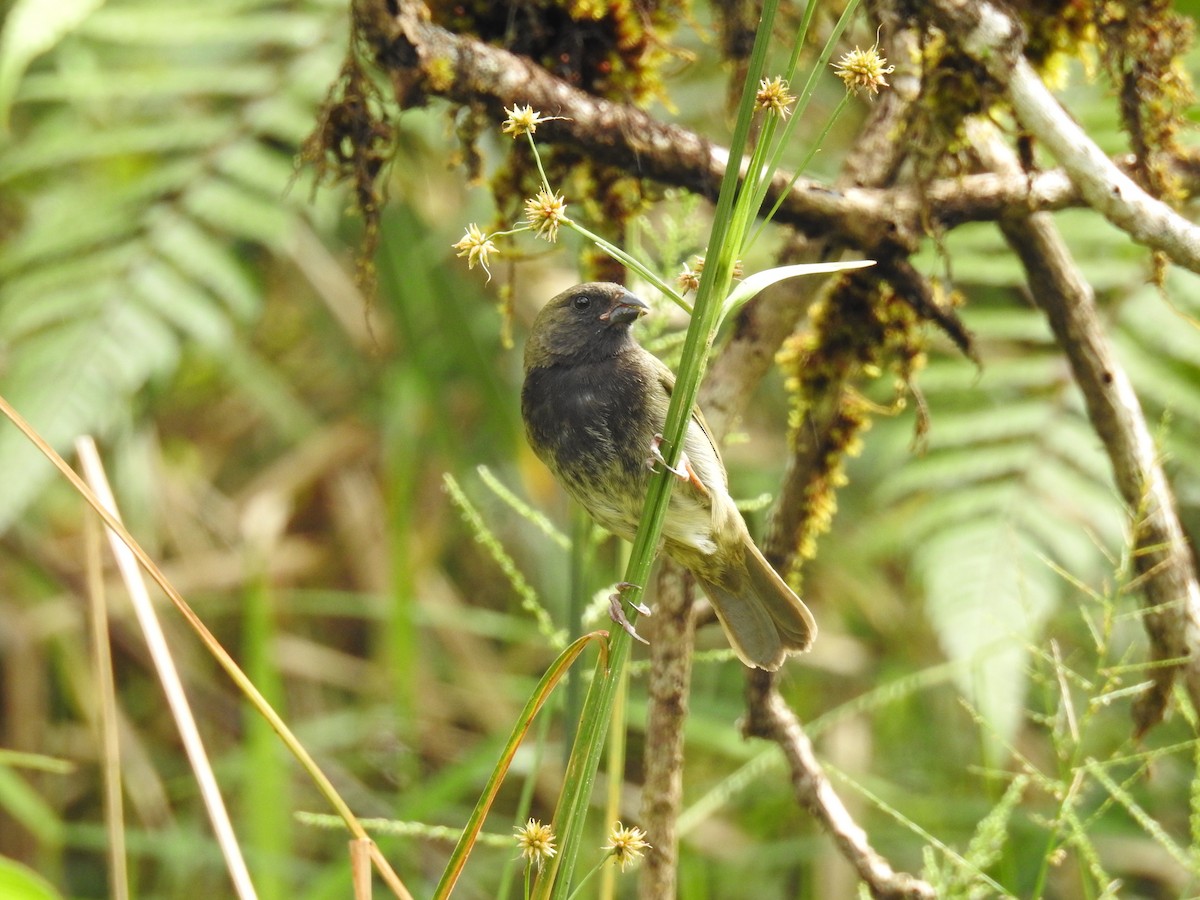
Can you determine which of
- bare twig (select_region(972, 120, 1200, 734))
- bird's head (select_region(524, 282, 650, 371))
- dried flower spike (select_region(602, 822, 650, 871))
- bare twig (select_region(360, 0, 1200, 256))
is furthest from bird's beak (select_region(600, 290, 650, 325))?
dried flower spike (select_region(602, 822, 650, 871))

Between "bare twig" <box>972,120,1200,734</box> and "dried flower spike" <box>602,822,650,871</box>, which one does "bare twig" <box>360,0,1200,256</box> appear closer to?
"bare twig" <box>972,120,1200,734</box>

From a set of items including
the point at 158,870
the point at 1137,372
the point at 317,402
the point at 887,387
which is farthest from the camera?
the point at 317,402

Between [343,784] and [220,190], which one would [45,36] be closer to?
[220,190]

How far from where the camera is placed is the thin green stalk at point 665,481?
1303 millimetres

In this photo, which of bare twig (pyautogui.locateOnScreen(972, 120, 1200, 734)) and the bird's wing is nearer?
bare twig (pyautogui.locateOnScreen(972, 120, 1200, 734))

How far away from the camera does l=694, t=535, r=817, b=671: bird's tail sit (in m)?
2.27

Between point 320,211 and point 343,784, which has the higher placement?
point 320,211

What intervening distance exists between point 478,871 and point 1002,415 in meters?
2.49

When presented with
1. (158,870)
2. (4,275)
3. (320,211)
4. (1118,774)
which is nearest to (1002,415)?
(1118,774)

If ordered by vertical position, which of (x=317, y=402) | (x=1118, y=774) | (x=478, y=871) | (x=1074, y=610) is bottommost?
(x=478, y=871)

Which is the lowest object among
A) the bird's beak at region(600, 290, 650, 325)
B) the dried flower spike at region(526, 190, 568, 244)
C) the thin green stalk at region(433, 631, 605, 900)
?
the thin green stalk at region(433, 631, 605, 900)

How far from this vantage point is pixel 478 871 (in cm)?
463

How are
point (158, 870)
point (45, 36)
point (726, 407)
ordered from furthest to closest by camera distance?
point (158, 870)
point (45, 36)
point (726, 407)

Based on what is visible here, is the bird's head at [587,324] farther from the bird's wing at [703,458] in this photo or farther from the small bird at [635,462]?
the bird's wing at [703,458]
